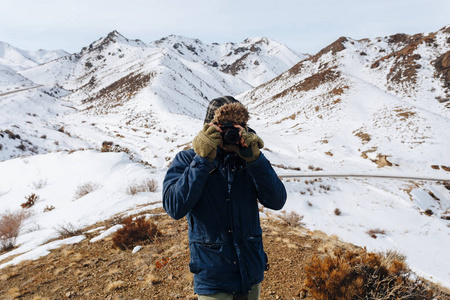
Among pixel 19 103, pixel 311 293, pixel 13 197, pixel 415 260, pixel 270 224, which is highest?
pixel 311 293

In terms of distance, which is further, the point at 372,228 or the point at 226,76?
the point at 226,76

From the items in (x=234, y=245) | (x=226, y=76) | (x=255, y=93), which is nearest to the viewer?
(x=234, y=245)

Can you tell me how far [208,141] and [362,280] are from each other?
3.11 metres

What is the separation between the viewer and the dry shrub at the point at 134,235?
5.52 meters

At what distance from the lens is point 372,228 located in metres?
10.1

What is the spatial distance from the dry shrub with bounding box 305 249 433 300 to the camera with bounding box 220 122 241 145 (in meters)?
2.78

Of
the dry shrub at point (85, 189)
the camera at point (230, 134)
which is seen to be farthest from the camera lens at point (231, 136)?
the dry shrub at point (85, 189)

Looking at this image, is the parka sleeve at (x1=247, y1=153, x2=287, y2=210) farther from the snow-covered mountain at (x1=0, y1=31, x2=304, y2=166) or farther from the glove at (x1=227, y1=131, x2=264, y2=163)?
the snow-covered mountain at (x1=0, y1=31, x2=304, y2=166)

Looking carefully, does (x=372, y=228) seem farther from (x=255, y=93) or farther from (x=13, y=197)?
(x=255, y=93)

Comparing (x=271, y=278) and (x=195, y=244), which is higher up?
(x=195, y=244)

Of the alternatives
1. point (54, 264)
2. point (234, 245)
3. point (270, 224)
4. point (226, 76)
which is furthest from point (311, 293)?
point (226, 76)

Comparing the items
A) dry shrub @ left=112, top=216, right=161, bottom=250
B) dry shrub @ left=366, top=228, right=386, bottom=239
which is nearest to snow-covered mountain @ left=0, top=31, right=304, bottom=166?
dry shrub @ left=112, top=216, right=161, bottom=250

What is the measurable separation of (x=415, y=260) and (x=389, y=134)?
22043mm

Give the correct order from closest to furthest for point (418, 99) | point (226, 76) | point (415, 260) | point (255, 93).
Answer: point (415, 260), point (418, 99), point (255, 93), point (226, 76)
